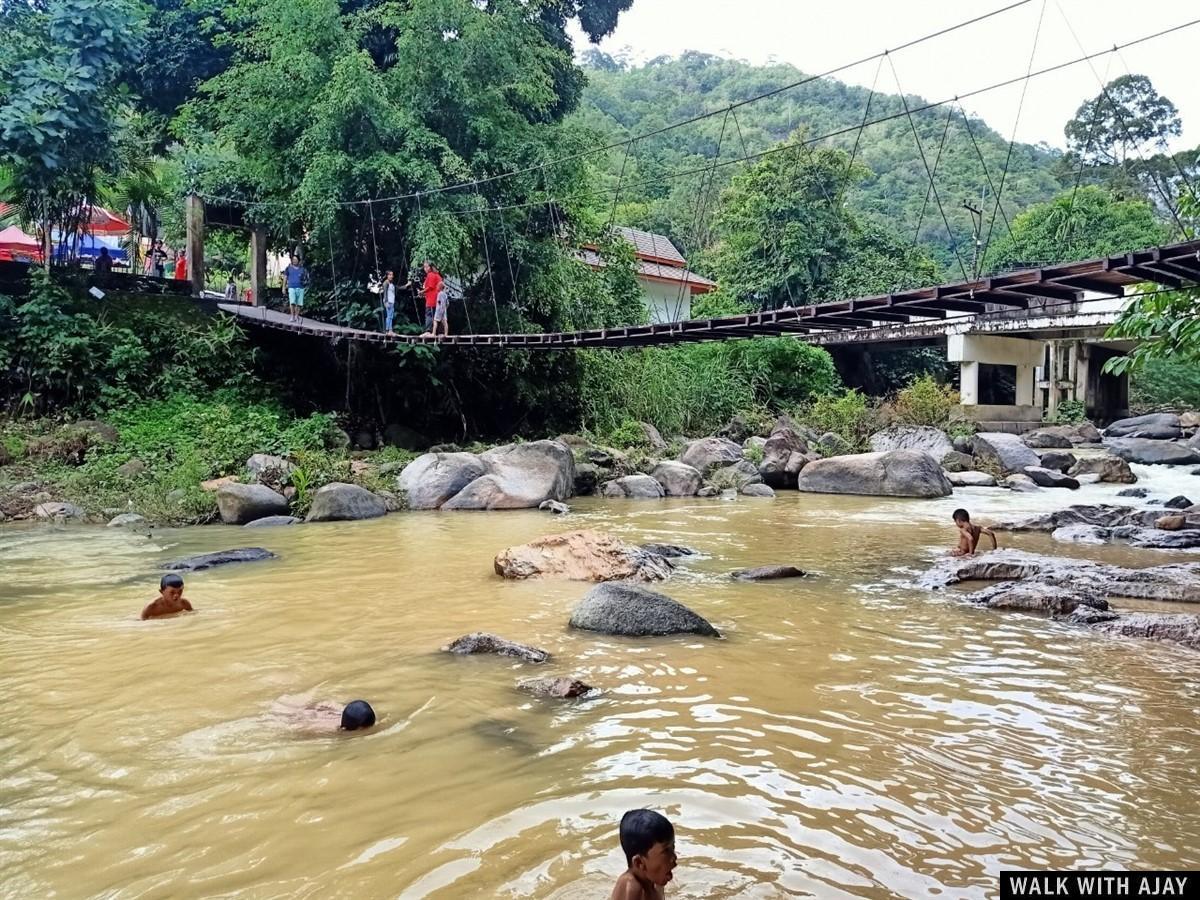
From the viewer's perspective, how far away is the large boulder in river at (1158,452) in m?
15.6

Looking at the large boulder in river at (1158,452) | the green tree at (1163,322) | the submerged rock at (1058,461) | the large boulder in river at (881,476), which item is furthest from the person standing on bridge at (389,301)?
the large boulder in river at (1158,452)

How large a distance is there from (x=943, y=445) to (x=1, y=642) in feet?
44.0

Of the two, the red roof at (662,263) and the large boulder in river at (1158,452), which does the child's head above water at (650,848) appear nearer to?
the large boulder in river at (1158,452)

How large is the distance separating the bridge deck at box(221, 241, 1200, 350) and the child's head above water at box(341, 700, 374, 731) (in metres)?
5.53

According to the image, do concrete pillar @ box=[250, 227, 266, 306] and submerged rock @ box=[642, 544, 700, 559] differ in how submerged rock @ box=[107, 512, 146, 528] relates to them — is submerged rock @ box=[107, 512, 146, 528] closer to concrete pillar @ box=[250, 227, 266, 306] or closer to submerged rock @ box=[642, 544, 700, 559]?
submerged rock @ box=[642, 544, 700, 559]

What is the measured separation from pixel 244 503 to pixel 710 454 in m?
7.03

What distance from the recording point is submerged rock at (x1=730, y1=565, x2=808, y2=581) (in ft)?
20.4

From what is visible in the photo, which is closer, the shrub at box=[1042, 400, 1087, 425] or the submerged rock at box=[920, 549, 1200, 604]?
the submerged rock at box=[920, 549, 1200, 604]

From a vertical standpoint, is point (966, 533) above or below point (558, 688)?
above

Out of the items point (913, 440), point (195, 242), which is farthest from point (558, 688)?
point (913, 440)

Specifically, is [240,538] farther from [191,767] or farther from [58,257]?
[58,257]

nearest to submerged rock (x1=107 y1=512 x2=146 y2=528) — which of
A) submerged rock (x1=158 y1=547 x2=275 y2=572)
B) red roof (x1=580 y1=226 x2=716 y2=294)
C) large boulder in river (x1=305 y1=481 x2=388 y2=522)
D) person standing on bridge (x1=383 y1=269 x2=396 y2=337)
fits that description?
large boulder in river (x1=305 y1=481 x2=388 y2=522)

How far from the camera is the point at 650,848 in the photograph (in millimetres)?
1850

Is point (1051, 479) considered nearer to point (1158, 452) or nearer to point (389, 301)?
point (1158, 452)
